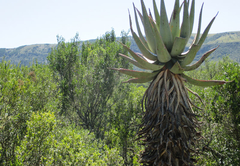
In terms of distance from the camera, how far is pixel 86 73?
14555 mm

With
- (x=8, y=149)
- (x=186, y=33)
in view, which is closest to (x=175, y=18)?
(x=186, y=33)

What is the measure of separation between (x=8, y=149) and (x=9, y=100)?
1.74 meters

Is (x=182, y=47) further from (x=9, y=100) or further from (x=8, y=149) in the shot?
(x=8, y=149)

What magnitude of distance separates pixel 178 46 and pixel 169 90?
2.08 feet

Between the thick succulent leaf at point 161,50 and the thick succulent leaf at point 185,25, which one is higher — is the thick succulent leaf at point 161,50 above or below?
below

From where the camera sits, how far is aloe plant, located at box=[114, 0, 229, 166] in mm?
2490

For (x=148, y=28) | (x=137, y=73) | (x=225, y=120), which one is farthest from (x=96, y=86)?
(x=148, y=28)

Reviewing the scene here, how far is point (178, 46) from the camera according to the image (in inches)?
98.3

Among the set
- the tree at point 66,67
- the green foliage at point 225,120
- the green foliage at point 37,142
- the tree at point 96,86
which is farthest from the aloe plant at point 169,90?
the tree at point 66,67

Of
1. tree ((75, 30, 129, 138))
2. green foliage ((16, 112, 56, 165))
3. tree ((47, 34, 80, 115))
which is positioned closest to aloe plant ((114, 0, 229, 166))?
green foliage ((16, 112, 56, 165))

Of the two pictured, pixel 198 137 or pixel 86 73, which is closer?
pixel 198 137

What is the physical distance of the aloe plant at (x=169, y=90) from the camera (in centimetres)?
249

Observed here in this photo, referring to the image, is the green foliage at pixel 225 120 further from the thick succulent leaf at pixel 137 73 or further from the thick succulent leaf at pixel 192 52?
the thick succulent leaf at pixel 137 73

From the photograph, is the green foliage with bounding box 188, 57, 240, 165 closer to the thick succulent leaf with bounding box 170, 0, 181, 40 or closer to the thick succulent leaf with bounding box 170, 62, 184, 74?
the thick succulent leaf with bounding box 170, 0, 181, 40
